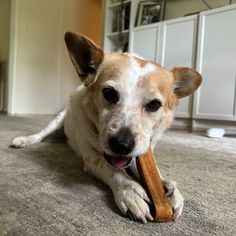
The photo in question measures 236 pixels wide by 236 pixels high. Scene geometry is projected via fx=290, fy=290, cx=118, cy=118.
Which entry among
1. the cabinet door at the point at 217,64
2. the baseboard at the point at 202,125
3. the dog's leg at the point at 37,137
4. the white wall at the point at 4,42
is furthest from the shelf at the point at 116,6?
the dog's leg at the point at 37,137

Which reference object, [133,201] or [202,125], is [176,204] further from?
→ [202,125]

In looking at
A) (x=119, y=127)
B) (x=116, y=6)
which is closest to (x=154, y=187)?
(x=119, y=127)

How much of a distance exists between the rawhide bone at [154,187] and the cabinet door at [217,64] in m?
1.99

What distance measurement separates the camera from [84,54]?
1002 millimetres

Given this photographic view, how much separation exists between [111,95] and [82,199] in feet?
1.02

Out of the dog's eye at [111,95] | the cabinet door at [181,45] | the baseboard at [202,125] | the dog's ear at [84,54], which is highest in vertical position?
the cabinet door at [181,45]

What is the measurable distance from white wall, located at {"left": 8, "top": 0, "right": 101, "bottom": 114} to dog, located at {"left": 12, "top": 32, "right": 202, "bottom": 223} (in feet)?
12.3

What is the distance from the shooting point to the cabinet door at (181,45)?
9.44 ft

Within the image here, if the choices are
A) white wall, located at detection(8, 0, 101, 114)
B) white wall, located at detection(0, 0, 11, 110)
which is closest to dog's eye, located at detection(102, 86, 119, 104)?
white wall, located at detection(8, 0, 101, 114)

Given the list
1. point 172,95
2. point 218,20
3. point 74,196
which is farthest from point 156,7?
point 74,196

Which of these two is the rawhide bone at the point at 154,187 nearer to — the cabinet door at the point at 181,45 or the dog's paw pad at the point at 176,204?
the dog's paw pad at the point at 176,204

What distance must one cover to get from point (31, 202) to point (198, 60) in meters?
2.43

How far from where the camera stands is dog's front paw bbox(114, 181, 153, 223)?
0.65 m

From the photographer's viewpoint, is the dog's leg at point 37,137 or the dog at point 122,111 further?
the dog's leg at point 37,137
